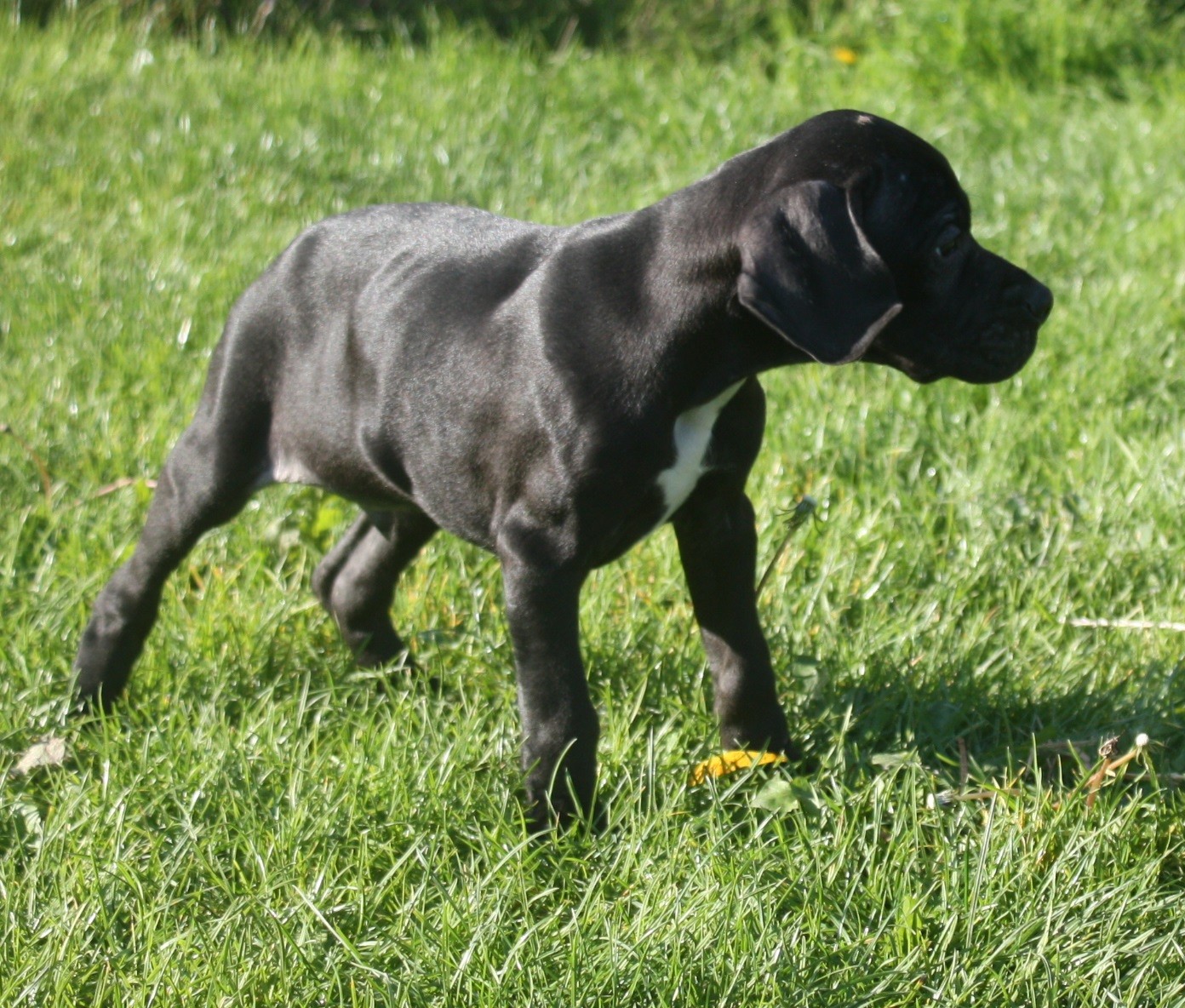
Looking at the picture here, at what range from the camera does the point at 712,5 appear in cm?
951

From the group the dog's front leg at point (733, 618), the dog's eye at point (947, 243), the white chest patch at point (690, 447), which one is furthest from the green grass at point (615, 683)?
the dog's eye at point (947, 243)

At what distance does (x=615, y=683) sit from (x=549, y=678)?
66cm

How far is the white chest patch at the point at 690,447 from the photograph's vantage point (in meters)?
3.06

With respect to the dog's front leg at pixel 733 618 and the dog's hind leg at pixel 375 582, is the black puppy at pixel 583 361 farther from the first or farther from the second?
the dog's hind leg at pixel 375 582

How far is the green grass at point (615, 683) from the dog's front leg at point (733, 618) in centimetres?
15

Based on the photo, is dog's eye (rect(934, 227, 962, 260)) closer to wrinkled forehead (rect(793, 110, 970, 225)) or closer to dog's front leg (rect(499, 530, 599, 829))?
wrinkled forehead (rect(793, 110, 970, 225))

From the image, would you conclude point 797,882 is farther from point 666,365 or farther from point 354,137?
point 354,137

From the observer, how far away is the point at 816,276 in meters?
2.77

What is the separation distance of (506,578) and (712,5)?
283 inches

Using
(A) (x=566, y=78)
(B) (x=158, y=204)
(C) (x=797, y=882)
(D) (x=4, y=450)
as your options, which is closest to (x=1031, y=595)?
(C) (x=797, y=882)

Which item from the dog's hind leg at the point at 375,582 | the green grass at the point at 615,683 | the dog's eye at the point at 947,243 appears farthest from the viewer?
the dog's hind leg at the point at 375,582

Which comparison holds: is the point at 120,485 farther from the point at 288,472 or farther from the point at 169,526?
the point at 288,472

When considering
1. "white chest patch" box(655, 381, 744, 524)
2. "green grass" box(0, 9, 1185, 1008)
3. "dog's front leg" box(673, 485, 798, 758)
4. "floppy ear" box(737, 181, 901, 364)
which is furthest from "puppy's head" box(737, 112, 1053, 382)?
"green grass" box(0, 9, 1185, 1008)

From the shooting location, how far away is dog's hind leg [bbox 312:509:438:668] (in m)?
3.93
